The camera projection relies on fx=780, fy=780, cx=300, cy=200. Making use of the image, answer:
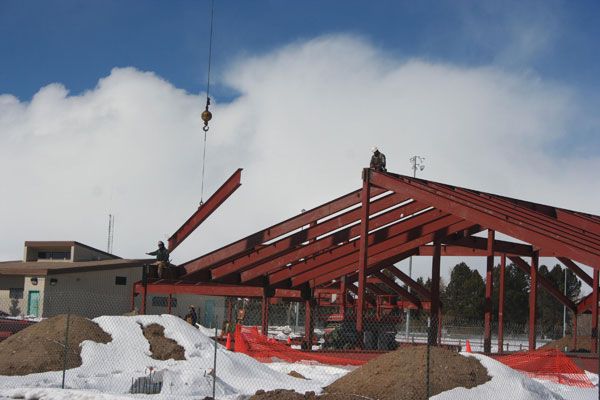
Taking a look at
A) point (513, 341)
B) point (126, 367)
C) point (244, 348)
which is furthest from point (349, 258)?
point (513, 341)

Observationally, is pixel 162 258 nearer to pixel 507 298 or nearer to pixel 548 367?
pixel 548 367

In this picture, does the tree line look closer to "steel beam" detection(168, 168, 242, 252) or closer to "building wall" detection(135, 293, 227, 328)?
"building wall" detection(135, 293, 227, 328)

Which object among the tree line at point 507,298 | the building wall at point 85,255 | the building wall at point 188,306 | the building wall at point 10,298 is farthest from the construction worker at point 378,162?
the tree line at point 507,298

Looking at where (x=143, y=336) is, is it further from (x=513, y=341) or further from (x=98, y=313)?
(x=513, y=341)

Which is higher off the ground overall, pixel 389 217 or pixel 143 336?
pixel 389 217

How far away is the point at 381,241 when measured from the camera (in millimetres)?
25766

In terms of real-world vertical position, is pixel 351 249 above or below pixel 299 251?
above

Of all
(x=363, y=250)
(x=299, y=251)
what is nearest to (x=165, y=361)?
(x=363, y=250)

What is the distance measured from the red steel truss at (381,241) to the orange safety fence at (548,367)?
241cm

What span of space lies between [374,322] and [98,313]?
27.3m

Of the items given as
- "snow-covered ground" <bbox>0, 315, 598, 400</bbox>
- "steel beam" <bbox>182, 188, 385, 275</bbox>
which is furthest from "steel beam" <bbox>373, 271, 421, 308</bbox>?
"snow-covered ground" <bbox>0, 315, 598, 400</bbox>

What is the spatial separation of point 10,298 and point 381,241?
1137 inches

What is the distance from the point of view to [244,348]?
22.7m

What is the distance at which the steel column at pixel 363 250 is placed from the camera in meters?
21.5
